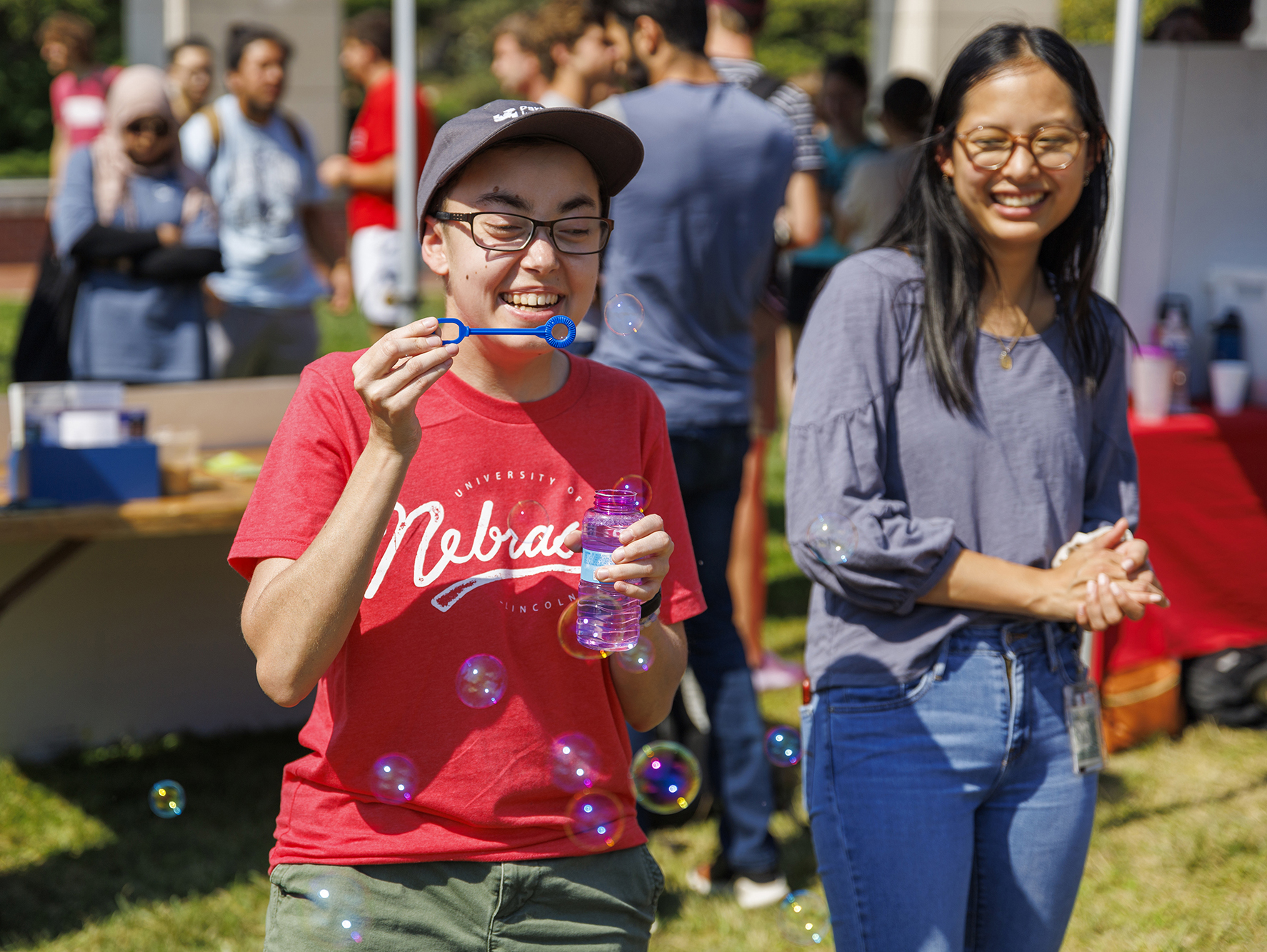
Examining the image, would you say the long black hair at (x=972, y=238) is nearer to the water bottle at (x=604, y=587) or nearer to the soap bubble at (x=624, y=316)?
the soap bubble at (x=624, y=316)

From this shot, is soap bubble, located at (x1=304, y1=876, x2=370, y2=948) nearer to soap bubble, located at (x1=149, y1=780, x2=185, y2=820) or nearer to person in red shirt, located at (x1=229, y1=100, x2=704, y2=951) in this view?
person in red shirt, located at (x1=229, y1=100, x2=704, y2=951)

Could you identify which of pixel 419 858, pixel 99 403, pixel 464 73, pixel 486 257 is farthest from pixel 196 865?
pixel 464 73

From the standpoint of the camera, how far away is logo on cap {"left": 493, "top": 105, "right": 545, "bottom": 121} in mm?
1494

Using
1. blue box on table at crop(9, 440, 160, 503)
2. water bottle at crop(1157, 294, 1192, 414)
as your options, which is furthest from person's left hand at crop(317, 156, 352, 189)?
water bottle at crop(1157, 294, 1192, 414)

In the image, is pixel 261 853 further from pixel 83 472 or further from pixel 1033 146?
pixel 1033 146

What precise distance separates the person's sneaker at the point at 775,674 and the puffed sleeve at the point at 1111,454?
2727mm

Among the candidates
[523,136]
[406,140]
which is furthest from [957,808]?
[406,140]

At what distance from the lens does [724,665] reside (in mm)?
3367

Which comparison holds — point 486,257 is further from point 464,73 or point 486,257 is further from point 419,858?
point 464,73

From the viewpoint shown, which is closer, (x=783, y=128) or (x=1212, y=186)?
(x=783, y=128)

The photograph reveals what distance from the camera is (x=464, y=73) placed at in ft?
130

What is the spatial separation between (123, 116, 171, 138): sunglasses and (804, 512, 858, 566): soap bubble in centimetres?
365

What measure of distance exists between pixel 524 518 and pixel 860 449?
23.6 inches

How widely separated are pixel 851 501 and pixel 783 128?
183cm
